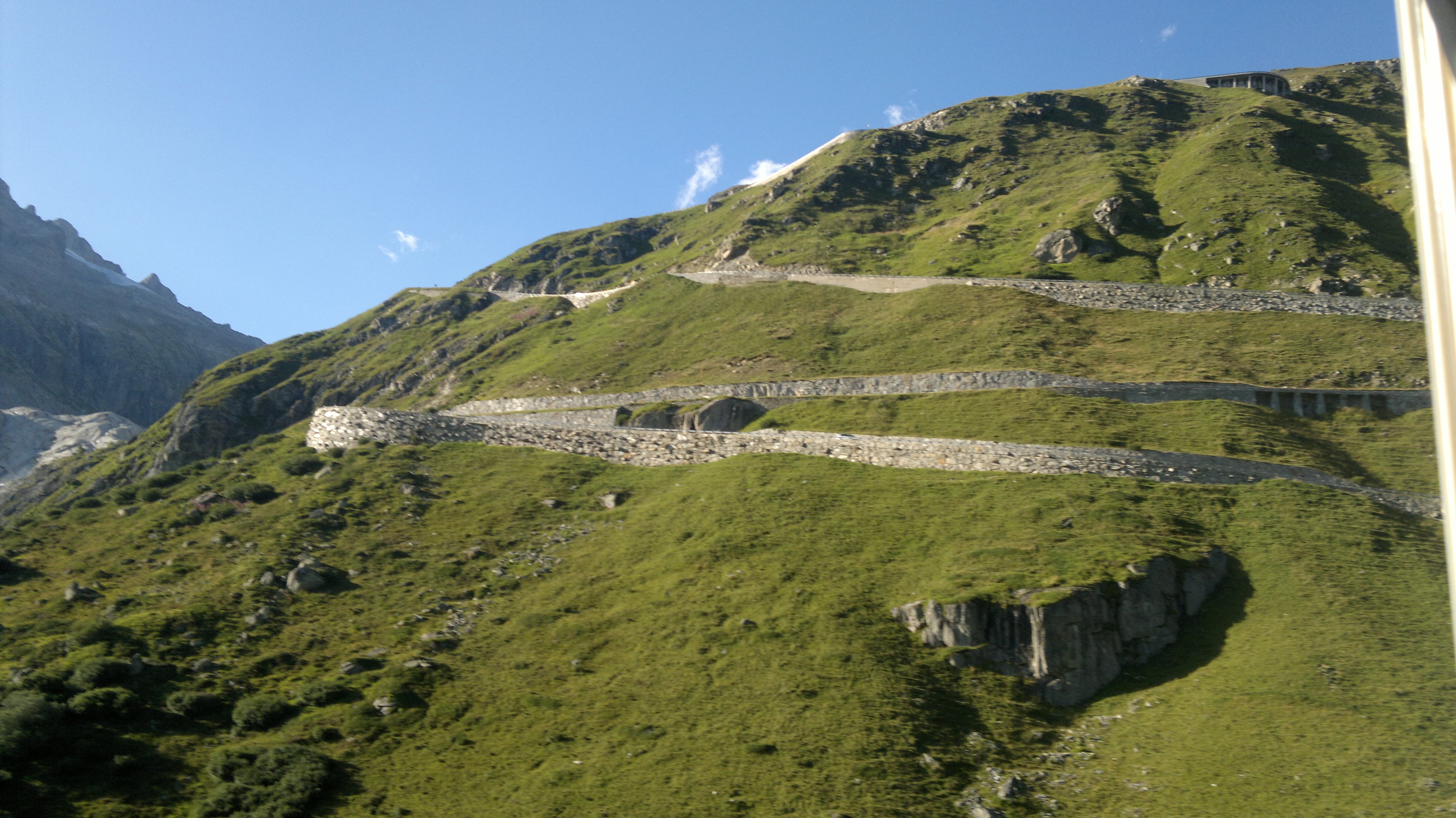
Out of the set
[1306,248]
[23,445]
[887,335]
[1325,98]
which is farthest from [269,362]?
[1325,98]

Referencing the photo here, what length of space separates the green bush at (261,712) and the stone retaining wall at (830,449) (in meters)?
26.9

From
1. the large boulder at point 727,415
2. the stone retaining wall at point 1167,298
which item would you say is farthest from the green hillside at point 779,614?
the large boulder at point 727,415

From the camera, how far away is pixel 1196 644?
33.8 m

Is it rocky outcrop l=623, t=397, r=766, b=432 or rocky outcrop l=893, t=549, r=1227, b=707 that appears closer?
rocky outcrop l=893, t=549, r=1227, b=707

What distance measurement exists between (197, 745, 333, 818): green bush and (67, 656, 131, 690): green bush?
606cm

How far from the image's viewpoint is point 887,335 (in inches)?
3081

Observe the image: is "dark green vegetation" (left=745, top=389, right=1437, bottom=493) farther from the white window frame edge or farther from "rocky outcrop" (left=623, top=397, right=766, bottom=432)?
the white window frame edge

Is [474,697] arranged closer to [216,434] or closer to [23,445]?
[216,434]

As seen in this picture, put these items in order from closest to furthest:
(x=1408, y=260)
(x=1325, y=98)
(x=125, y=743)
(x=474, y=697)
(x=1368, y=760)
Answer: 1. (x=1368, y=760)
2. (x=125, y=743)
3. (x=474, y=697)
4. (x=1408, y=260)
5. (x=1325, y=98)

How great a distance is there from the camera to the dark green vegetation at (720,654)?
2711 cm

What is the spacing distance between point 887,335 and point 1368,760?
2179 inches

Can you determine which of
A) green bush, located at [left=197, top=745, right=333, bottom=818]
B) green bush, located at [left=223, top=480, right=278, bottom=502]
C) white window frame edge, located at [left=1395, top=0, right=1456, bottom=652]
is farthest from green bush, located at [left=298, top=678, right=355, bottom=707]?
white window frame edge, located at [left=1395, top=0, right=1456, bottom=652]

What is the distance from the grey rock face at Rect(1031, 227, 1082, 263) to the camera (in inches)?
3607

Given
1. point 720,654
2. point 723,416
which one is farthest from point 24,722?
point 723,416
